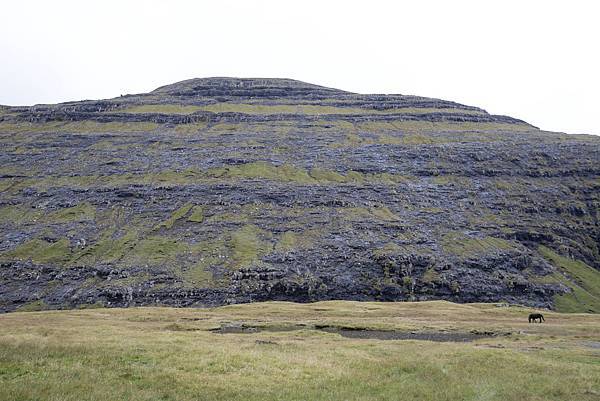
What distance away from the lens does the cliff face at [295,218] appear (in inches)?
4456

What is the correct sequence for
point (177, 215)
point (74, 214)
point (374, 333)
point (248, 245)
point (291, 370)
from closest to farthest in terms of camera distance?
point (291, 370), point (374, 333), point (248, 245), point (74, 214), point (177, 215)

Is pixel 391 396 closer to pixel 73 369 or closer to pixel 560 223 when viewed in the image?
pixel 73 369

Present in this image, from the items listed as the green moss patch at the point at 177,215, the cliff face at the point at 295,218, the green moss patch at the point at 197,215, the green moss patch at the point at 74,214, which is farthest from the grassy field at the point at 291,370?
the green moss patch at the point at 74,214

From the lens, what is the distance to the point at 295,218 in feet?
450

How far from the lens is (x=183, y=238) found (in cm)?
12800

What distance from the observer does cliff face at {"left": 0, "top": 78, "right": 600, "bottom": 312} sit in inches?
4456

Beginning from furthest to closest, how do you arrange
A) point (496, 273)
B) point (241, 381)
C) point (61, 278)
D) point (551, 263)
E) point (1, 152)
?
point (1, 152)
point (551, 263)
point (496, 273)
point (61, 278)
point (241, 381)

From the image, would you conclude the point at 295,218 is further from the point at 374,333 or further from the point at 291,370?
the point at 291,370

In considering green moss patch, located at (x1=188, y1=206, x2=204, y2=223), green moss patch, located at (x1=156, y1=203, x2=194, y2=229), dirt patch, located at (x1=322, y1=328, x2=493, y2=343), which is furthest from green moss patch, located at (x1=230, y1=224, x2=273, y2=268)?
dirt patch, located at (x1=322, y1=328, x2=493, y2=343)

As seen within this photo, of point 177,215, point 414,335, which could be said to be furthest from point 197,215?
point 414,335

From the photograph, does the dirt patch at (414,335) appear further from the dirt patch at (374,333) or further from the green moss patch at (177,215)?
the green moss patch at (177,215)

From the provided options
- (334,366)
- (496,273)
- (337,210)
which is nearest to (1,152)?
(337,210)

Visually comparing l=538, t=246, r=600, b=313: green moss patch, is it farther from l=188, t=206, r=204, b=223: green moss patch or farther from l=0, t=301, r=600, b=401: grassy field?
l=188, t=206, r=204, b=223: green moss patch

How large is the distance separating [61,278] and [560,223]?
140 metres
